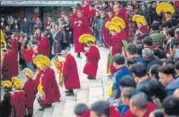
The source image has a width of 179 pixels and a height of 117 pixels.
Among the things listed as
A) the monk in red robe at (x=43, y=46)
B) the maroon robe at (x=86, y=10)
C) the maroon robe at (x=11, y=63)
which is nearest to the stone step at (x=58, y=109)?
the maroon robe at (x=11, y=63)

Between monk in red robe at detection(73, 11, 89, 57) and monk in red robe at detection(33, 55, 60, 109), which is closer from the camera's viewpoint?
monk in red robe at detection(33, 55, 60, 109)

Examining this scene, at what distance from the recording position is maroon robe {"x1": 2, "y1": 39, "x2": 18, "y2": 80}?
18500 millimetres

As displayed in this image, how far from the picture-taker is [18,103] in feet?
45.5

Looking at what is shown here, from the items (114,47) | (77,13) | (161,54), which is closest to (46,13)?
(77,13)

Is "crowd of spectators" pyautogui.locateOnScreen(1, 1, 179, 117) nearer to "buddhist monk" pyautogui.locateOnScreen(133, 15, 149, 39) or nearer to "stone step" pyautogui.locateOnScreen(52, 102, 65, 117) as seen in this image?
"buddhist monk" pyautogui.locateOnScreen(133, 15, 149, 39)

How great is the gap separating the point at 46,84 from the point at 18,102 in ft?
3.22

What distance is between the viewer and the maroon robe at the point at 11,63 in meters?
18.5

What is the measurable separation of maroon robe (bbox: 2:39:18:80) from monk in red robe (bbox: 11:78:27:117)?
4247 millimetres

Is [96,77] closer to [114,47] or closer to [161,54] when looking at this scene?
[114,47]

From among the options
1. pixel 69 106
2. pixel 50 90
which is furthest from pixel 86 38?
pixel 69 106

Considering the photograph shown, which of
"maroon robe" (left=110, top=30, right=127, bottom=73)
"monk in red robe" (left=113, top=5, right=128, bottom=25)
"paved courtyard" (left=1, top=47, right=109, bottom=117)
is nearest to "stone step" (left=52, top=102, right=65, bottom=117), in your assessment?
"paved courtyard" (left=1, top=47, right=109, bottom=117)

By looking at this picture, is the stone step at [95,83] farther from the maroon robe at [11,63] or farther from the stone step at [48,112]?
the maroon robe at [11,63]

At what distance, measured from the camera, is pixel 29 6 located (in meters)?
27.3

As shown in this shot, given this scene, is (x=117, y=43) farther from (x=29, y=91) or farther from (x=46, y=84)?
(x=29, y=91)
